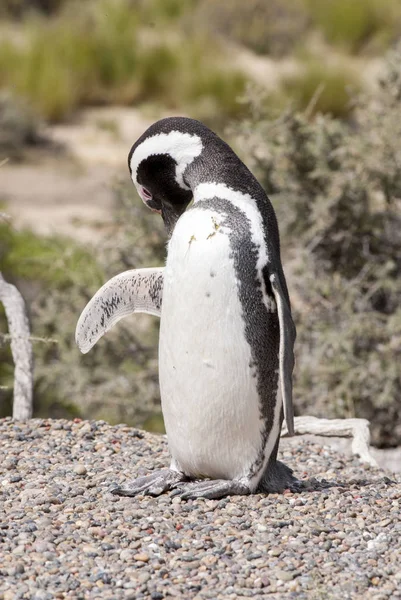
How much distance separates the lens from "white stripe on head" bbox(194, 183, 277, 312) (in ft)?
10.5

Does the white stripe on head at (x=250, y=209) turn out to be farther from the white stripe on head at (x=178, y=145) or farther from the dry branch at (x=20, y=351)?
the dry branch at (x=20, y=351)

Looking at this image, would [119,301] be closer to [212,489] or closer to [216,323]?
[216,323]

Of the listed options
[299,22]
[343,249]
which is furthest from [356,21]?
[343,249]

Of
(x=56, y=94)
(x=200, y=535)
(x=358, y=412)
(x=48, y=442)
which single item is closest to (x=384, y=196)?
(x=358, y=412)

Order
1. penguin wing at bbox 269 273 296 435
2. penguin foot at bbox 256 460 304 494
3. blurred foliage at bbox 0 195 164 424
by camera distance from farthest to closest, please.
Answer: blurred foliage at bbox 0 195 164 424 < penguin foot at bbox 256 460 304 494 < penguin wing at bbox 269 273 296 435

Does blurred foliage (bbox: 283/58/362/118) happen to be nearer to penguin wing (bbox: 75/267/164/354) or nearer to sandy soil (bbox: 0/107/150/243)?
sandy soil (bbox: 0/107/150/243)

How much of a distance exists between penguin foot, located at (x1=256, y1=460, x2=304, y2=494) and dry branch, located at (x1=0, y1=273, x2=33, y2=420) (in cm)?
134

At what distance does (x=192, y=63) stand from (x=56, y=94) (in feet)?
9.89

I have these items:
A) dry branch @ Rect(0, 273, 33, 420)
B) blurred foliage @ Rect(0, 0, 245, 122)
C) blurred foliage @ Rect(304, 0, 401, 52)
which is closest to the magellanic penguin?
dry branch @ Rect(0, 273, 33, 420)

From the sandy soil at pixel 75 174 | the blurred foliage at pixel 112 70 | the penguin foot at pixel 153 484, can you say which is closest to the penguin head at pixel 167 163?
the penguin foot at pixel 153 484

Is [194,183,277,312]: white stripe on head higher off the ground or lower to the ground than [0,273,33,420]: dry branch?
higher

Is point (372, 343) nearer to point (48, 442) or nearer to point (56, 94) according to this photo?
point (48, 442)

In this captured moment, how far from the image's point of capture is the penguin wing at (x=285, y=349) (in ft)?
10.3

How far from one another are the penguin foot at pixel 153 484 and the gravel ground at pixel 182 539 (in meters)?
0.04
